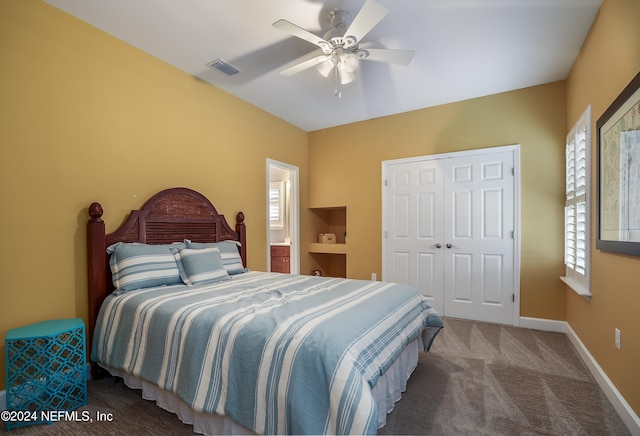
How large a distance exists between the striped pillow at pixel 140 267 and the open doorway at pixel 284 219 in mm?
2072

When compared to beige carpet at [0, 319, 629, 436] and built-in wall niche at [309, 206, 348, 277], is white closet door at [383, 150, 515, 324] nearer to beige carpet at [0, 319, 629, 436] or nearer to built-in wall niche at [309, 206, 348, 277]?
beige carpet at [0, 319, 629, 436]

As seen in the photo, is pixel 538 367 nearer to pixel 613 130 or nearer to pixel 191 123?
pixel 613 130

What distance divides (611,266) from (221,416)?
8.61 ft

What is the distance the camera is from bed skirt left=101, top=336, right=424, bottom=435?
161 centimetres

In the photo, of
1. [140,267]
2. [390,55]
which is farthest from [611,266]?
[140,267]

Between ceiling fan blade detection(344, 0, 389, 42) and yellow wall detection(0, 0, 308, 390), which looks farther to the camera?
yellow wall detection(0, 0, 308, 390)

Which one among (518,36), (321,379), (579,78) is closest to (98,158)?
(321,379)

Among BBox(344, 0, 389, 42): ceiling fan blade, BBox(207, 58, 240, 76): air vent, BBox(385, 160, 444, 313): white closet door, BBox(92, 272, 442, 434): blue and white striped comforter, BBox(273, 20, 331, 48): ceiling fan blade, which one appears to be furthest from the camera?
BBox(385, 160, 444, 313): white closet door

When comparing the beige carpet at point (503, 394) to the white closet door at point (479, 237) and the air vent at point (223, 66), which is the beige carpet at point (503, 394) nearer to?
the white closet door at point (479, 237)

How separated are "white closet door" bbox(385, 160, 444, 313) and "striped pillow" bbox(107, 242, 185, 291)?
2938mm

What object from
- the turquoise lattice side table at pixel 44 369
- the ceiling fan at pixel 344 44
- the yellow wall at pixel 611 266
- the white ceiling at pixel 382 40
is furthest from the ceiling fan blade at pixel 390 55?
the turquoise lattice side table at pixel 44 369

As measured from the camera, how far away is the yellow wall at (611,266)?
5.66 ft

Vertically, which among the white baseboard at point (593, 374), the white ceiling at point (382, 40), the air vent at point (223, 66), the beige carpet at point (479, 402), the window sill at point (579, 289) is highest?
the white ceiling at point (382, 40)

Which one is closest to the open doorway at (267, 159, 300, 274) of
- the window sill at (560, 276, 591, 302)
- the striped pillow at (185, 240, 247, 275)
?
the striped pillow at (185, 240, 247, 275)
